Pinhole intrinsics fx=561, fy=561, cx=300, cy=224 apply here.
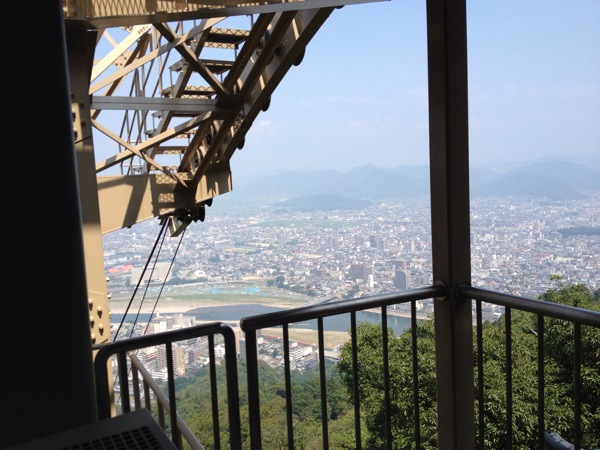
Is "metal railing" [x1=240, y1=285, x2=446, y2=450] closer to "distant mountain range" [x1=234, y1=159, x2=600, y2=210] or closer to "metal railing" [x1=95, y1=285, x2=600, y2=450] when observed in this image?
"metal railing" [x1=95, y1=285, x2=600, y2=450]

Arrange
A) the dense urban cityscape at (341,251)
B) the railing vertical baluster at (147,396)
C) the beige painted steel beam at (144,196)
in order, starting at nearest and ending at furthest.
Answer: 1. the railing vertical baluster at (147,396)
2. the dense urban cityscape at (341,251)
3. the beige painted steel beam at (144,196)

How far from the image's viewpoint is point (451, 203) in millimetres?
2188

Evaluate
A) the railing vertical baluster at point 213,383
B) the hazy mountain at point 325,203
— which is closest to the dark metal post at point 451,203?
the railing vertical baluster at point 213,383

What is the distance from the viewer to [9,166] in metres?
1.11

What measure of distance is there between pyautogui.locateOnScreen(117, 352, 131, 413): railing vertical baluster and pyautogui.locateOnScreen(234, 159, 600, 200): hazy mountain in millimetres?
1354

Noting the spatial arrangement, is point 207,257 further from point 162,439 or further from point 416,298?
point 162,439

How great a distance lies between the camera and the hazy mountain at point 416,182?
20.7 feet

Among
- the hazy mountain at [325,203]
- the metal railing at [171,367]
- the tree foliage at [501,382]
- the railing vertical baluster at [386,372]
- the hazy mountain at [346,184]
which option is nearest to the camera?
the metal railing at [171,367]

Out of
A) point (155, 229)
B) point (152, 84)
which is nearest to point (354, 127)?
point (155, 229)

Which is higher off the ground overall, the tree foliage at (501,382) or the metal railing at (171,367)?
the metal railing at (171,367)

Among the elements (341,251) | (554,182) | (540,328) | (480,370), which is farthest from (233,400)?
(341,251)

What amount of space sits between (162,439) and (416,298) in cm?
134

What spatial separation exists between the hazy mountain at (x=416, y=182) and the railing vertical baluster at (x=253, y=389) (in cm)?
99

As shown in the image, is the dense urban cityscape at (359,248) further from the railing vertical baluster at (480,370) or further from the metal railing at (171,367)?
the metal railing at (171,367)
